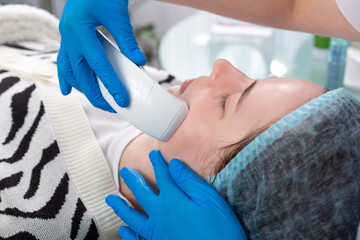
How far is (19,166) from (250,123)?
0.59m

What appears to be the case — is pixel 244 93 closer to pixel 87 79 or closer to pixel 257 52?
pixel 87 79

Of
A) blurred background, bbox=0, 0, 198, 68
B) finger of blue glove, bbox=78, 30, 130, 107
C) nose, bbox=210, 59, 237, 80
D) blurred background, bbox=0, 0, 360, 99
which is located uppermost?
finger of blue glove, bbox=78, 30, 130, 107

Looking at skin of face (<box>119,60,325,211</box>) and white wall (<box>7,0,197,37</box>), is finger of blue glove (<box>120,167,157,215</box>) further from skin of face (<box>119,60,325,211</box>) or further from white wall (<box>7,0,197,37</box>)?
white wall (<box>7,0,197,37</box>)

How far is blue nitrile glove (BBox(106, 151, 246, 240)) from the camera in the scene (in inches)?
32.4

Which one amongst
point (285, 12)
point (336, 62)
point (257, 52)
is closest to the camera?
point (285, 12)

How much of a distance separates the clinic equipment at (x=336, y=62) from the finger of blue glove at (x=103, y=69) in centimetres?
96

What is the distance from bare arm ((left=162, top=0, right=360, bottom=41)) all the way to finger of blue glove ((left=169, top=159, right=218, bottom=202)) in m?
0.48

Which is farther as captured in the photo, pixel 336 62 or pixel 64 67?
pixel 336 62

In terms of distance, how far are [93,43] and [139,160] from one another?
13.4 inches

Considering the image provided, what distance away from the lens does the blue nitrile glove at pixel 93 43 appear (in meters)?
0.87

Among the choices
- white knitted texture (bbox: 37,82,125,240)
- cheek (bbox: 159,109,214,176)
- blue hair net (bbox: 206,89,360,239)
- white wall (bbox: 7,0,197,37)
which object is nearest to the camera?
blue hair net (bbox: 206,89,360,239)

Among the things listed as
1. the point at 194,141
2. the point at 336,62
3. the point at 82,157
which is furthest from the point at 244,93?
the point at 336,62

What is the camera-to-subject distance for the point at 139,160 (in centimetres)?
105

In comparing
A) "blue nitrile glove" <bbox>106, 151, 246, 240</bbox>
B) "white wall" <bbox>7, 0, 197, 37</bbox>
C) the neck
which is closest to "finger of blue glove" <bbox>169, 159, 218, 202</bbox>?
"blue nitrile glove" <bbox>106, 151, 246, 240</bbox>
